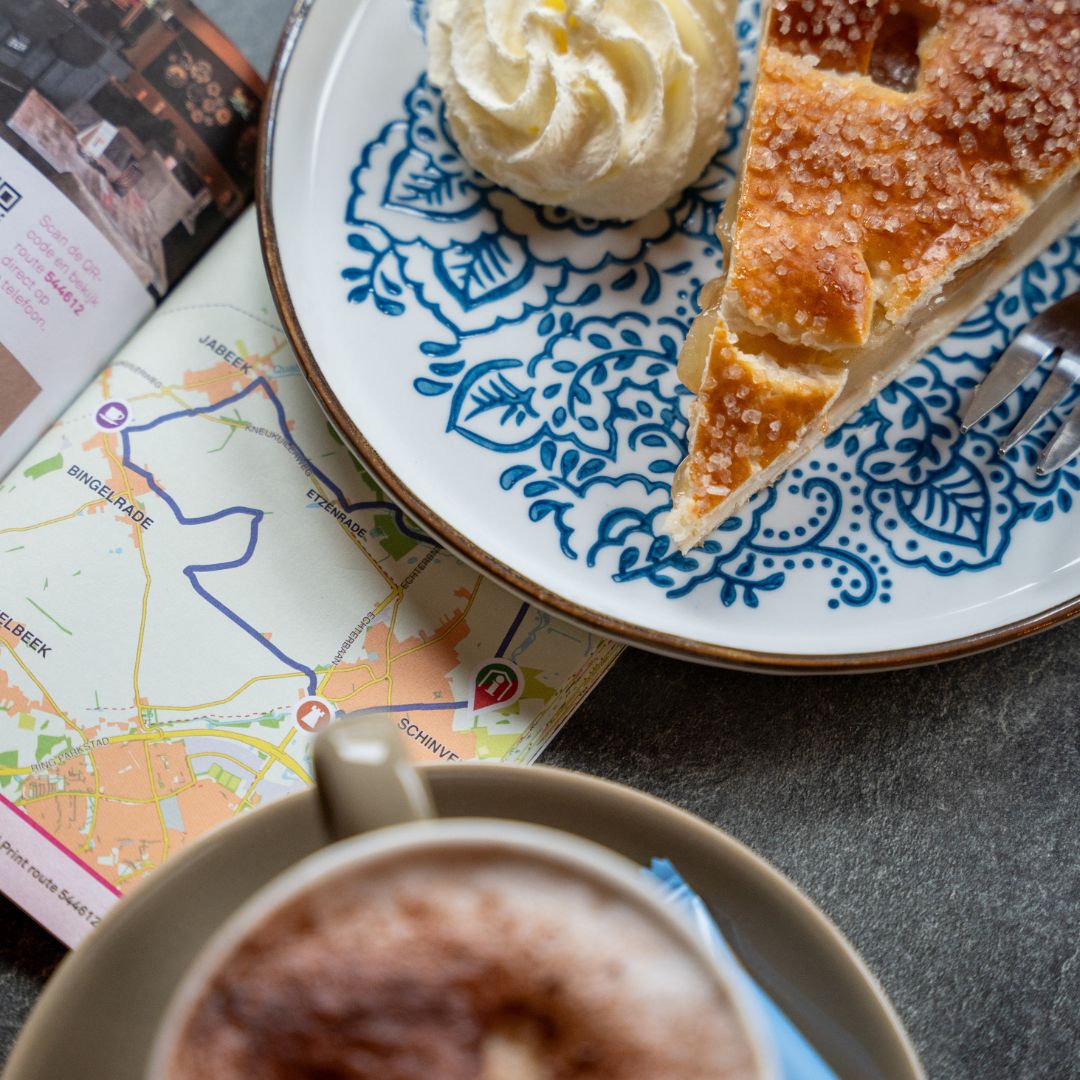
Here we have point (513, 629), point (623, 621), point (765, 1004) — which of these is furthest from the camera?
point (513, 629)

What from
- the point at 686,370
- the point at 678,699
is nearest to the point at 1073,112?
the point at 686,370

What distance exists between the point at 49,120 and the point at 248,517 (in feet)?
1.44

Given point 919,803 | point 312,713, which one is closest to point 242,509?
point 312,713

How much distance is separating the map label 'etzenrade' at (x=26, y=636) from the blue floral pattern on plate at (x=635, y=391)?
0.45 meters

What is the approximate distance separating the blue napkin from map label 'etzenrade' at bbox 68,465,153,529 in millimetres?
624

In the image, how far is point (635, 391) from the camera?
0.98 meters

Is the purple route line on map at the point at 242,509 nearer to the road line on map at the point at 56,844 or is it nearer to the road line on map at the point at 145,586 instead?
the road line on map at the point at 145,586

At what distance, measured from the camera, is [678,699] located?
3.21ft

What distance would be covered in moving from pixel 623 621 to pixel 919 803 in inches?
14.9

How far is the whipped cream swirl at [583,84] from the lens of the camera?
0.92m

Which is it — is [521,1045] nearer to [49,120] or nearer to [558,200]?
[558,200]

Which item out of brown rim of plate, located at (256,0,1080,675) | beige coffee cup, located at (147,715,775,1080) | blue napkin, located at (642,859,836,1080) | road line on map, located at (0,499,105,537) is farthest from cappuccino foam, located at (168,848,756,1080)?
road line on map, located at (0,499,105,537)

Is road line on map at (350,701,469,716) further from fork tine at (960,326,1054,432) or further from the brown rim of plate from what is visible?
fork tine at (960,326,1054,432)

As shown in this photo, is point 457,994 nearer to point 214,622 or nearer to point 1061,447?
point 214,622
